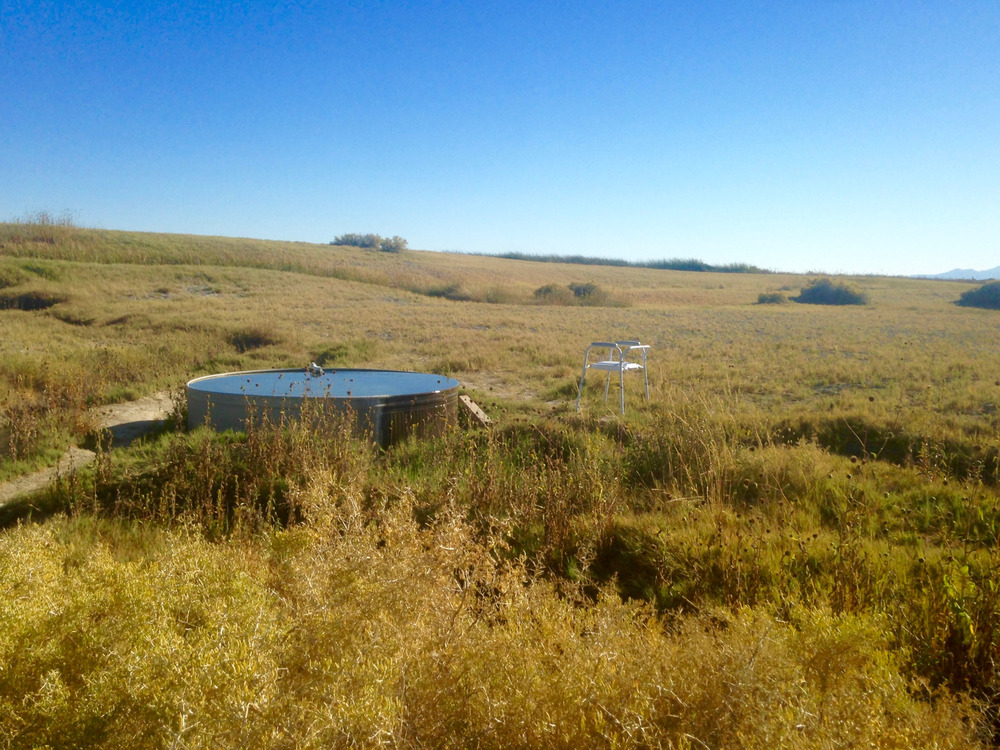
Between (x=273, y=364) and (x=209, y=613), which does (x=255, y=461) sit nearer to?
(x=209, y=613)

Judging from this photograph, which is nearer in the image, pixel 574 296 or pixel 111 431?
pixel 111 431

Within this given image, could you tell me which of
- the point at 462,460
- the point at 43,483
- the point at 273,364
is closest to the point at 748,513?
the point at 462,460

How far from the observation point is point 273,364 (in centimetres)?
1426

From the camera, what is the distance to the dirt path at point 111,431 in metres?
6.30

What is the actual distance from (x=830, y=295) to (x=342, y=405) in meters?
38.9

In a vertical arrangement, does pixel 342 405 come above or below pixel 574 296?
above

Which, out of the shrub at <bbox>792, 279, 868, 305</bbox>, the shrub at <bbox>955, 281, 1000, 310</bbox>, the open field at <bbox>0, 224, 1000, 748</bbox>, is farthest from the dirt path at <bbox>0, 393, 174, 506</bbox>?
the shrub at <bbox>792, 279, 868, 305</bbox>

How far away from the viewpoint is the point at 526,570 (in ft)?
11.9

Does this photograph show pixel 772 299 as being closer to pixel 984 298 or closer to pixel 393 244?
pixel 984 298

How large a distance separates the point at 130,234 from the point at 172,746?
50481 millimetres

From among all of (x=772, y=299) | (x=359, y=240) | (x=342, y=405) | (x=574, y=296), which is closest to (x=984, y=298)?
(x=772, y=299)

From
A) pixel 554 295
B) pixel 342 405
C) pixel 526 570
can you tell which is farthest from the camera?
pixel 554 295

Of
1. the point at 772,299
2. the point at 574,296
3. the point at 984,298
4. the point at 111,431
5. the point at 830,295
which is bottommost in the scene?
the point at 111,431

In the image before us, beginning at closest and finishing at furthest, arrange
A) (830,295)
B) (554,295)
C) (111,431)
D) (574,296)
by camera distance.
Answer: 1. (111,431)
2. (554,295)
3. (574,296)
4. (830,295)
